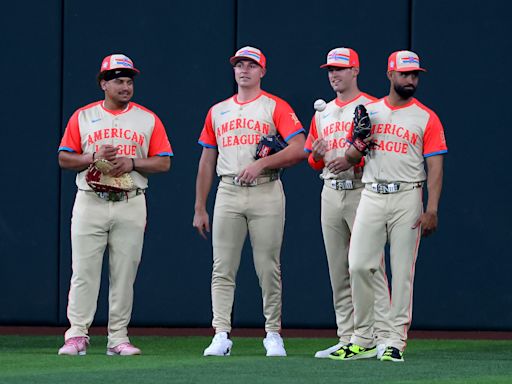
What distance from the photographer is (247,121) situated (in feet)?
26.9

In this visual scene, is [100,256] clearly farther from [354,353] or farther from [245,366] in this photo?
[354,353]

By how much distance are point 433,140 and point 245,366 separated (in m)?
1.68

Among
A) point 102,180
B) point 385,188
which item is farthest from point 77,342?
point 385,188

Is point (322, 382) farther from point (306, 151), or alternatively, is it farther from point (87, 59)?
point (87, 59)

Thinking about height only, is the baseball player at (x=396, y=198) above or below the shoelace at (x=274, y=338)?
above

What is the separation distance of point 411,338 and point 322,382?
3.35m

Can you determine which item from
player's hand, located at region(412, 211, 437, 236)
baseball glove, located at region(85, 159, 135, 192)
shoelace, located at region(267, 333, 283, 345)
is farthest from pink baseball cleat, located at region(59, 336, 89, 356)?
player's hand, located at region(412, 211, 437, 236)

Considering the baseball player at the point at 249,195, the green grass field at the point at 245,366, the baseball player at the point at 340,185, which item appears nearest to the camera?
the green grass field at the point at 245,366

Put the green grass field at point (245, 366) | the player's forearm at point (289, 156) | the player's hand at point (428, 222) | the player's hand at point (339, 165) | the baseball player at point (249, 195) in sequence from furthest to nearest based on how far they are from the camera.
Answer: the baseball player at point (249, 195) < the player's forearm at point (289, 156) < the player's hand at point (339, 165) < the player's hand at point (428, 222) < the green grass field at point (245, 366)

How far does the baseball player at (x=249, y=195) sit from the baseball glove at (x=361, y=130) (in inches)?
25.4

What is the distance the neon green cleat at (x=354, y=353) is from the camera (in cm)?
770

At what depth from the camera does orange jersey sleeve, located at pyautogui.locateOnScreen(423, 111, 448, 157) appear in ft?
24.8

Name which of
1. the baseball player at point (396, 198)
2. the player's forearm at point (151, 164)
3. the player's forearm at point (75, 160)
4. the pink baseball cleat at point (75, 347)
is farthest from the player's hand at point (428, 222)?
the pink baseball cleat at point (75, 347)

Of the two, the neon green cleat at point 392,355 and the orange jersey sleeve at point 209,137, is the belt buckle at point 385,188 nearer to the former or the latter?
the neon green cleat at point 392,355
